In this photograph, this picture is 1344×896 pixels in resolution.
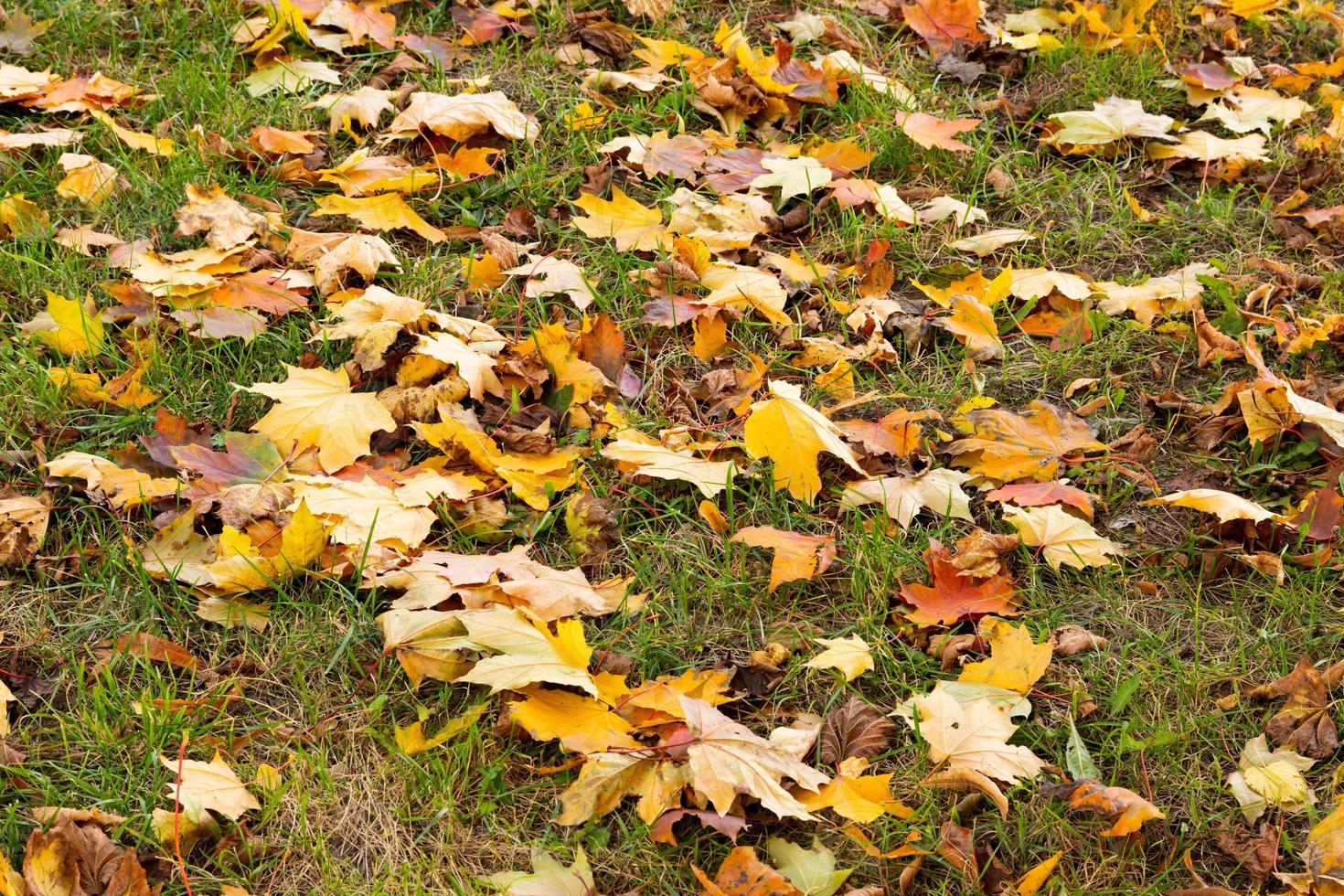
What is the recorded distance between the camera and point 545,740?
1956 millimetres

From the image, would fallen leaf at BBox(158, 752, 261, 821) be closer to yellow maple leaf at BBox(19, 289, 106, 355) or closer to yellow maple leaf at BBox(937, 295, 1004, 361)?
yellow maple leaf at BBox(19, 289, 106, 355)

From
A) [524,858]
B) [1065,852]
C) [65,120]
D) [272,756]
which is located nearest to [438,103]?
[65,120]

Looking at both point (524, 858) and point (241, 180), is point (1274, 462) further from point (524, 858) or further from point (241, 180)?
point (241, 180)

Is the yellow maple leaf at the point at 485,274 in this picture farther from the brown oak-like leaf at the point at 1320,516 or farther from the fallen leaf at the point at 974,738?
the brown oak-like leaf at the point at 1320,516

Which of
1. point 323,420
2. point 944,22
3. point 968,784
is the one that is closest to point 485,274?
point 323,420

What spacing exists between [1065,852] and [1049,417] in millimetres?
990

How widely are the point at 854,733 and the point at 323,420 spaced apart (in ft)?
3.94

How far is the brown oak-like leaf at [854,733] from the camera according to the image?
1993 mm

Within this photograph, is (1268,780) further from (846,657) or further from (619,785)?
(619,785)

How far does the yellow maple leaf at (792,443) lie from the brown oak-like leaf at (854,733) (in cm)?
47

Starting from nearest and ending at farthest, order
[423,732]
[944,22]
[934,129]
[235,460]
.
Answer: [423,732] → [235,460] → [934,129] → [944,22]

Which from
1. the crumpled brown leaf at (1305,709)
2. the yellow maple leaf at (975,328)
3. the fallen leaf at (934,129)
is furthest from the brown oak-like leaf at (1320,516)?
the fallen leaf at (934,129)

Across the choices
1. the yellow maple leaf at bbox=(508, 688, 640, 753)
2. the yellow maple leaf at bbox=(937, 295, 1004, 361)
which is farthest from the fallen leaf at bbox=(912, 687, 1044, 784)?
the yellow maple leaf at bbox=(937, 295, 1004, 361)

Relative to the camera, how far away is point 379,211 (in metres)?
2.95
